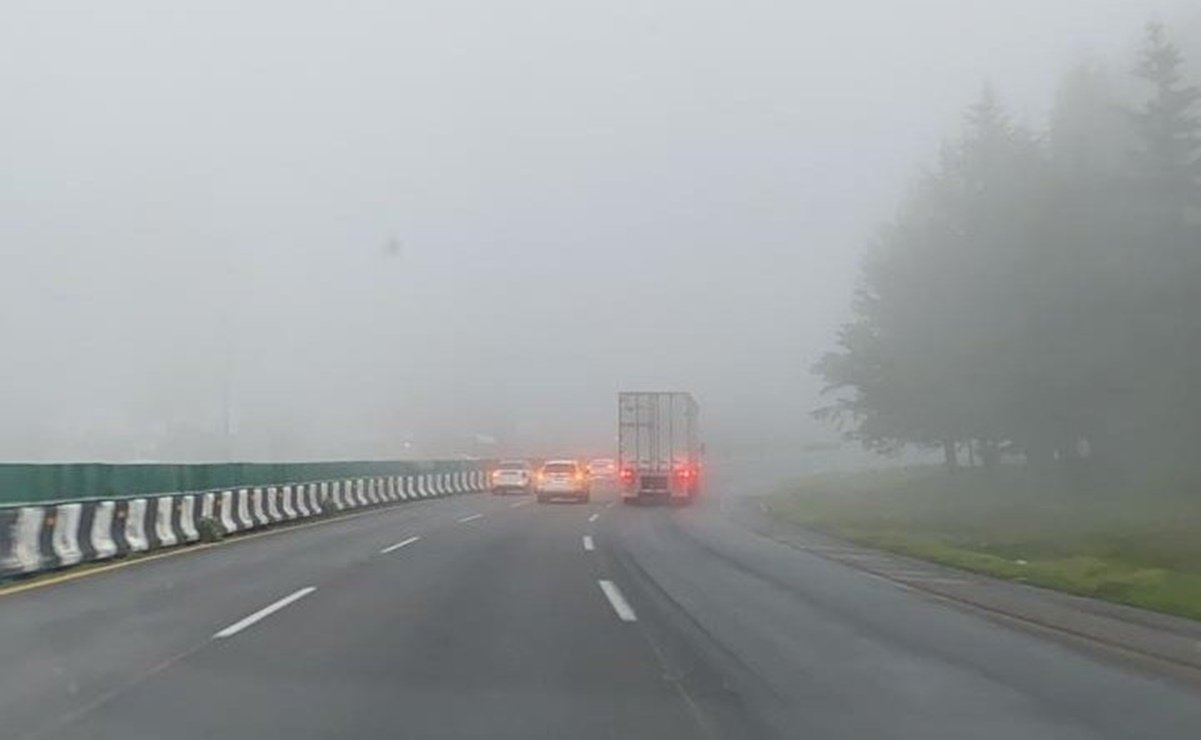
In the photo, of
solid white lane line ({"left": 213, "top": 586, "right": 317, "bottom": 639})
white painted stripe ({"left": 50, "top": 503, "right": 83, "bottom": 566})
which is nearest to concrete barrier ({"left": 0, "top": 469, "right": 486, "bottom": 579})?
white painted stripe ({"left": 50, "top": 503, "right": 83, "bottom": 566})

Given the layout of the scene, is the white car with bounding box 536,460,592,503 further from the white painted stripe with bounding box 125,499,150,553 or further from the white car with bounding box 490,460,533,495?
the white painted stripe with bounding box 125,499,150,553

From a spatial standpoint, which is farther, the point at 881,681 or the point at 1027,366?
the point at 1027,366

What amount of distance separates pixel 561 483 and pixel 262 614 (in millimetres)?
35736

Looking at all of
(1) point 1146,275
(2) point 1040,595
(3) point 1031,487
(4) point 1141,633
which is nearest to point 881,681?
(4) point 1141,633

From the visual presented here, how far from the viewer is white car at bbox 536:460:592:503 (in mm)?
50906

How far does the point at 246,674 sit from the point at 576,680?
255 centimetres

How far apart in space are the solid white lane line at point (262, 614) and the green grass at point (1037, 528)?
32.9 ft

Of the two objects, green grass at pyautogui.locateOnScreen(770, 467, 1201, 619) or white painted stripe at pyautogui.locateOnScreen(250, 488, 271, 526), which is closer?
green grass at pyautogui.locateOnScreen(770, 467, 1201, 619)

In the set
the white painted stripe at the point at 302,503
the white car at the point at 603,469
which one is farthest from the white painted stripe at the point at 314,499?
the white car at the point at 603,469

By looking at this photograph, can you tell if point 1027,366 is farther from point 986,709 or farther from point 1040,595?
point 986,709

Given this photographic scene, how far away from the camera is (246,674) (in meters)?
11.2

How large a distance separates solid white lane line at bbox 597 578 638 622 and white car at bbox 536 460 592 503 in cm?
3091

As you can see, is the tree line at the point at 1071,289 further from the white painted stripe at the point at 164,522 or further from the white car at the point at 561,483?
the white painted stripe at the point at 164,522

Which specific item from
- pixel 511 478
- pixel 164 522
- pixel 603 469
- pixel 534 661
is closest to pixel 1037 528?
pixel 164 522
